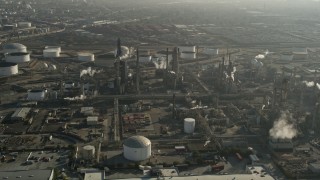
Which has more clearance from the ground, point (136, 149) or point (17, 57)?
point (17, 57)

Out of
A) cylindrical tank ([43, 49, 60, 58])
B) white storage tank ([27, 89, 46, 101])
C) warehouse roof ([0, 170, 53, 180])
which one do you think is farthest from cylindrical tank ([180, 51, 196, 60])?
warehouse roof ([0, 170, 53, 180])

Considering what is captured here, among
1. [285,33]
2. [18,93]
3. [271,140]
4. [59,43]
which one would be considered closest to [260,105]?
[271,140]

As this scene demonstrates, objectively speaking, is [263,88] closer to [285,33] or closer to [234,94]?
[234,94]

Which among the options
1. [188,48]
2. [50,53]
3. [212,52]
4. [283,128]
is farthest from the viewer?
[188,48]

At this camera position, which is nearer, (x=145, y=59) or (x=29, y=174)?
(x=29, y=174)

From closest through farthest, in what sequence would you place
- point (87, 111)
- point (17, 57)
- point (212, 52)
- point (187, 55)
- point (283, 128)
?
point (283, 128) < point (87, 111) < point (17, 57) < point (187, 55) < point (212, 52)

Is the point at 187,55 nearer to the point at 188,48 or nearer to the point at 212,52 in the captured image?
the point at 188,48

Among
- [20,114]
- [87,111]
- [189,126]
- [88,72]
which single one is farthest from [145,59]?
[189,126]

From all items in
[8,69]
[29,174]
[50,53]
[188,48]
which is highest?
[50,53]
